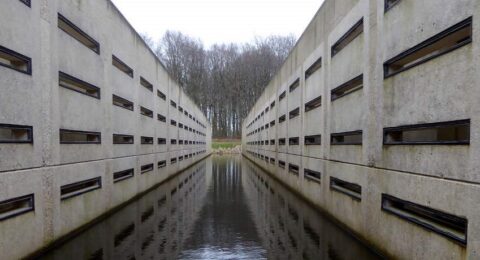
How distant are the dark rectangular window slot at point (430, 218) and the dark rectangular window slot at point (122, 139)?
766cm

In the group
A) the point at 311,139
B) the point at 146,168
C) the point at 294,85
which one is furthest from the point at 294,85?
the point at 146,168

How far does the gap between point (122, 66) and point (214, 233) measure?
672cm

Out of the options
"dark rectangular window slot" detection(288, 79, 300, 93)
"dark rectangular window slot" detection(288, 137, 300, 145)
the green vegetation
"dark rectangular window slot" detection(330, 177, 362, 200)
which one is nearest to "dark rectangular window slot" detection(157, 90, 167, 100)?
"dark rectangular window slot" detection(288, 79, 300, 93)

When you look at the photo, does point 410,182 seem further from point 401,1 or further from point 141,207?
point 141,207

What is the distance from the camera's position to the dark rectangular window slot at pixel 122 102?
9.27m

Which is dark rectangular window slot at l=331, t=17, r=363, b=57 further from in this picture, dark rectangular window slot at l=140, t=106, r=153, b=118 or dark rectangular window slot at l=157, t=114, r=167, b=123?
dark rectangular window slot at l=157, t=114, r=167, b=123

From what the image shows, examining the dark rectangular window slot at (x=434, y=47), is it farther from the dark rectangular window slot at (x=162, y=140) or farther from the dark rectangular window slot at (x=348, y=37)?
the dark rectangular window slot at (x=162, y=140)

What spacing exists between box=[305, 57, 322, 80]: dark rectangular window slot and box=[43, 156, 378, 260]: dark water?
4554 mm

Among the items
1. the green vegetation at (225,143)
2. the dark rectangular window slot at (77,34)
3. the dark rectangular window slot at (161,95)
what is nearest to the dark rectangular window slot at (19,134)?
the dark rectangular window slot at (77,34)

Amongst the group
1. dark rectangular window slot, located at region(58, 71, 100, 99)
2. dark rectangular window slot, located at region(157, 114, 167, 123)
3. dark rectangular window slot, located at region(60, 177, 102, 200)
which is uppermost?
dark rectangular window slot, located at region(58, 71, 100, 99)

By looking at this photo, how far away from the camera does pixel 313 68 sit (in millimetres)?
10188


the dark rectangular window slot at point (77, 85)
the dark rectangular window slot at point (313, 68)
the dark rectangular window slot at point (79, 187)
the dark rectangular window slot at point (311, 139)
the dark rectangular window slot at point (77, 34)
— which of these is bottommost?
the dark rectangular window slot at point (79, 187)

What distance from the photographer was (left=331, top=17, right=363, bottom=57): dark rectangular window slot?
6.62 metres

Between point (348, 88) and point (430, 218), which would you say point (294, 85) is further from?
point (430, 218)
